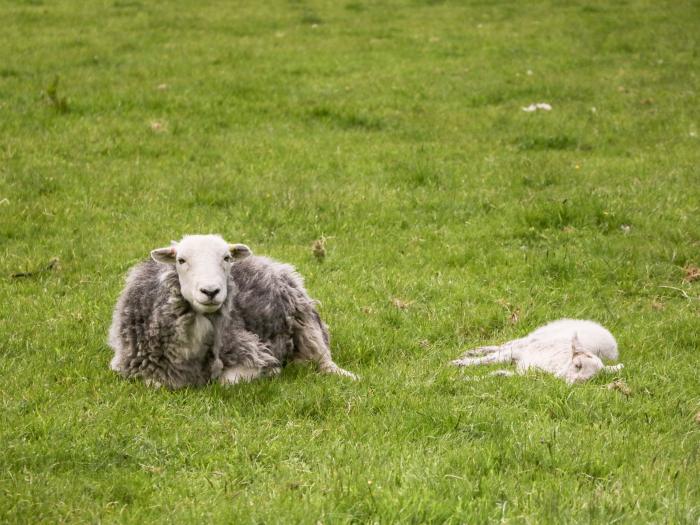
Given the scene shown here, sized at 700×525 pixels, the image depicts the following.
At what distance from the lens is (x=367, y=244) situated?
33.4ft

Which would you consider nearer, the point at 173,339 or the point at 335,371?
the point at 173,339

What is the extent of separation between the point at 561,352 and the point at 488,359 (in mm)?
554

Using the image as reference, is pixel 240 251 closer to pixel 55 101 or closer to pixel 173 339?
pixel 173 339

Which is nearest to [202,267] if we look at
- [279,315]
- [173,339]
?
[173,339]

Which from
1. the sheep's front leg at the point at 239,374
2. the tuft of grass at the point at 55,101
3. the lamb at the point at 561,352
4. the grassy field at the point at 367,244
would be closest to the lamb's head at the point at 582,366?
the lamb at the point at 561,352

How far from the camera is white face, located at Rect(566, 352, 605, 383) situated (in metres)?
6.65

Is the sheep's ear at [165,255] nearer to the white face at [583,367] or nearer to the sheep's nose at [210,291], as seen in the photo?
the sheep's nose at [210,291]

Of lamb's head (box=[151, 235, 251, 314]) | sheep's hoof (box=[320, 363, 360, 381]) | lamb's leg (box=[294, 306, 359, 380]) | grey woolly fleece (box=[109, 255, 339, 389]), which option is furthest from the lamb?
lamb's head (box=[151, 235, 251, 314])

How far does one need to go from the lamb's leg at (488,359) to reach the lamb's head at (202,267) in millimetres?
1863

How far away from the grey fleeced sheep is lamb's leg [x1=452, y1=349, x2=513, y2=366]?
2.96 feet

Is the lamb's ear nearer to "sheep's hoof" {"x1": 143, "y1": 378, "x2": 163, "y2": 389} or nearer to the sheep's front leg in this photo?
the sheep's front leg

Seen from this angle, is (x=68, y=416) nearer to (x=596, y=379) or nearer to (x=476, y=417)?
(x=476, y=417)

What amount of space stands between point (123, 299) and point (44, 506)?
2.36 metres

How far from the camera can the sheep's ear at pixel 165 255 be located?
657cm
